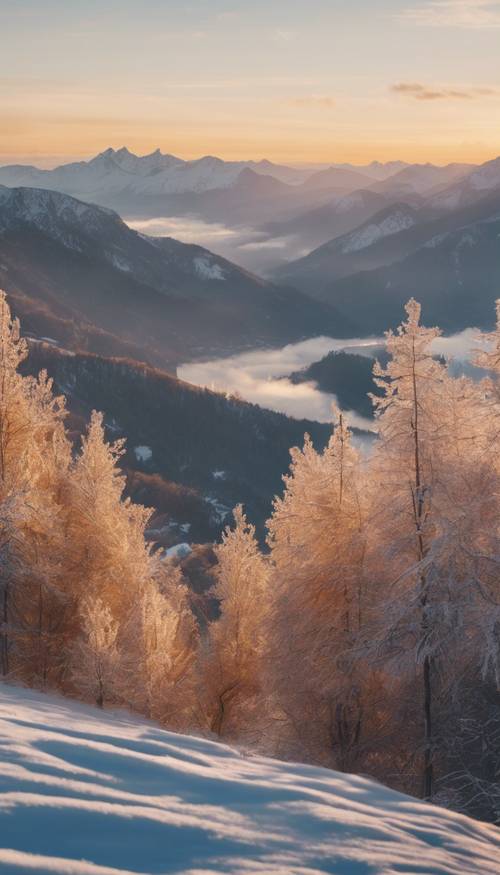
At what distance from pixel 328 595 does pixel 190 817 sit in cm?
1048

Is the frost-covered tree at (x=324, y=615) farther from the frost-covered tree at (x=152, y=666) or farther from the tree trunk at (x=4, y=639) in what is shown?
the tree trunk at (x=4, y=639)

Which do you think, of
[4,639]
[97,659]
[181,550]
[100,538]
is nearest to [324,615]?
[97,659]

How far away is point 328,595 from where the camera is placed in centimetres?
2005

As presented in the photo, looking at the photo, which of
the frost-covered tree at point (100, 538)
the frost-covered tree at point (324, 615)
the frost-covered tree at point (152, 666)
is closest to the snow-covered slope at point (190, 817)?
the frost-covered tree at point (324, 615)

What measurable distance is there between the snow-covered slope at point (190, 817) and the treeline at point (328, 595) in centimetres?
295

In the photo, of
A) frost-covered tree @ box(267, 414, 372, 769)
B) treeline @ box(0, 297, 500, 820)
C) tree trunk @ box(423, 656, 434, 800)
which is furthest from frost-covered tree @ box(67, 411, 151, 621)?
tree trunk @ box(423, 656, 434, 800)

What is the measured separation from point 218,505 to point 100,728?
174m

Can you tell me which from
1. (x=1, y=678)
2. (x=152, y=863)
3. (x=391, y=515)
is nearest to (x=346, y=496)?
(x=391, y=515)

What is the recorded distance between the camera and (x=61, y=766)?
410 inches

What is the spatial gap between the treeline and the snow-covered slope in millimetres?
2955

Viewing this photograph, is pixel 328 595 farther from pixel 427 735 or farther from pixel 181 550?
pixel 181 550

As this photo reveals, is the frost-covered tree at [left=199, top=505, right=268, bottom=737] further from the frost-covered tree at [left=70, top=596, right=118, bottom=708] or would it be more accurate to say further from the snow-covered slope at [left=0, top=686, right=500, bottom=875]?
the snow-covered slope at [left=0, top=686, right=500, bottom=875]

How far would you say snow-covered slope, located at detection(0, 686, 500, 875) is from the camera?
28.5 feet

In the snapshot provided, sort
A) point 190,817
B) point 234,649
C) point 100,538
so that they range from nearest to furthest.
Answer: point 190,817 → point 100,538 → point 234,649
